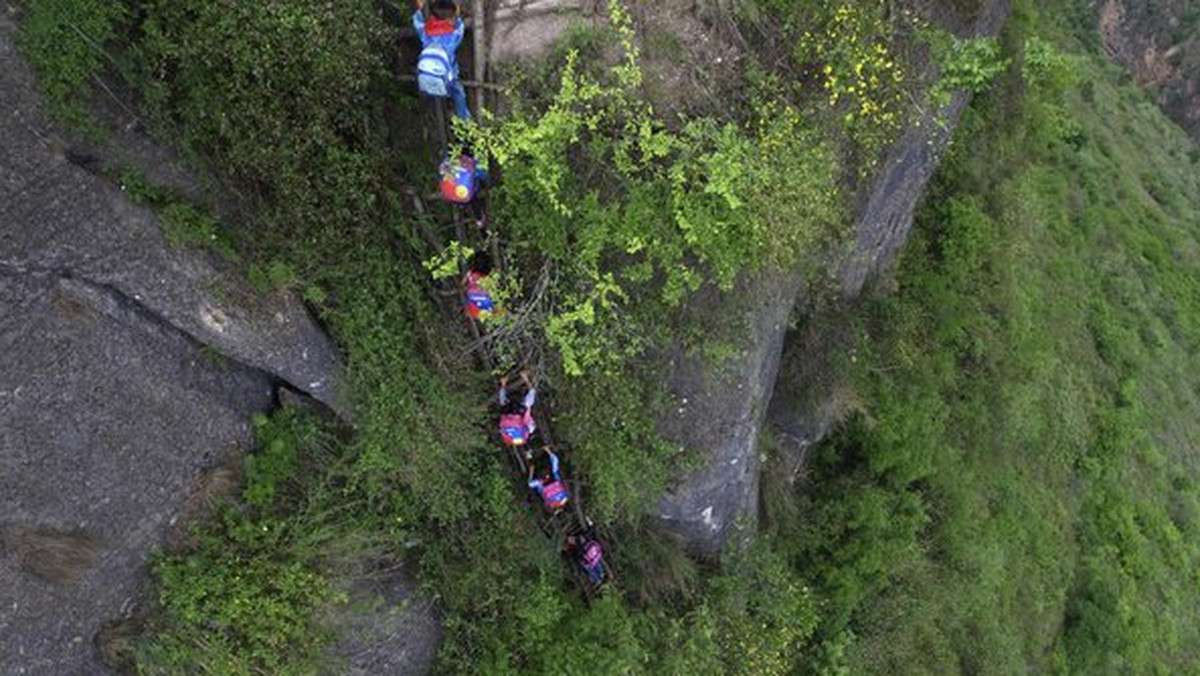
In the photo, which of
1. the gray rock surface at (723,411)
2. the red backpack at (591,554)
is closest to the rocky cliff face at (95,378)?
the red backpack at (591,554)

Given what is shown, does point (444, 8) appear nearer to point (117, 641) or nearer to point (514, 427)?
point (514, 427)

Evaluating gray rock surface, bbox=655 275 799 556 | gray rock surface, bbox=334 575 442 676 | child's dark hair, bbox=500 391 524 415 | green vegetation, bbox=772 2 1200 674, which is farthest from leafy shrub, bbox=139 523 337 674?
green vegetation, bbox=772 2 1200 674

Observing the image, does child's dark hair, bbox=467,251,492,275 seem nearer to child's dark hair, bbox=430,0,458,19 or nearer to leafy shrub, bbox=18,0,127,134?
child's dark hair, bbox=430,0,458,19

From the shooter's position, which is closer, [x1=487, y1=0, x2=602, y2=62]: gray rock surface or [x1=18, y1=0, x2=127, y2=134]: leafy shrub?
[x1=18, y1=0, x2=127, y2=134]: leafy shrub

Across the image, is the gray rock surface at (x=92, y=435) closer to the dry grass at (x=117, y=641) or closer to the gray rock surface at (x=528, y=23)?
the dry grass at (x=117, y=641)

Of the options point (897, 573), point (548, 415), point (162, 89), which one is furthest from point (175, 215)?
point (897, 573)

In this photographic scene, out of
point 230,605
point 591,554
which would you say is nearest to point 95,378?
point 230,605
